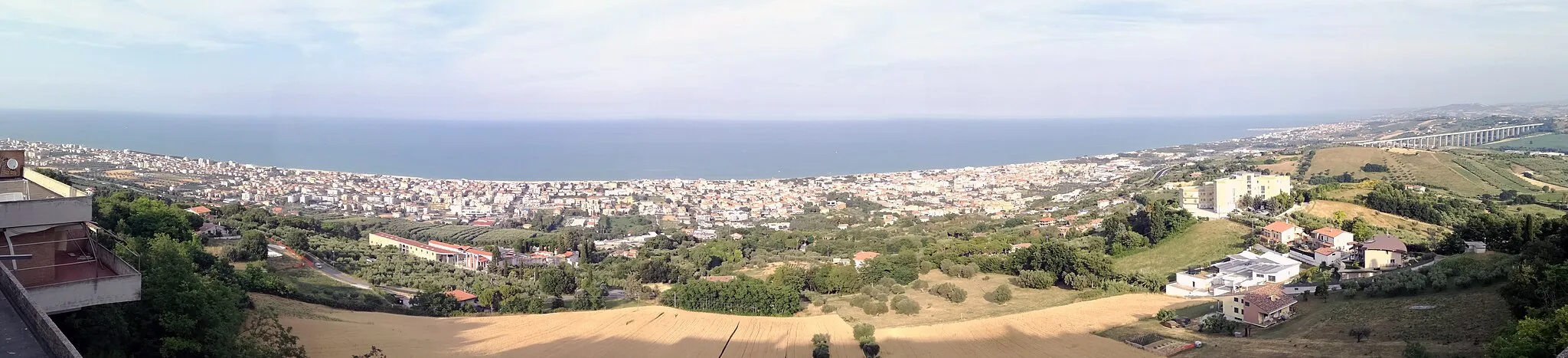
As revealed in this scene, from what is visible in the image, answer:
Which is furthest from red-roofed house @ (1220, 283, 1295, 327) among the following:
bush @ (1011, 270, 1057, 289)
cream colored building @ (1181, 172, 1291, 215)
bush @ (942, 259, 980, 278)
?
cream colored building @ (1181, 172, 1291, 215)

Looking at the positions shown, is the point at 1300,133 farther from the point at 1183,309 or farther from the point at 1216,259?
the point at 1183,309

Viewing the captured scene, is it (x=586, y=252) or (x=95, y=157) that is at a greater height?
(x=95, y=157)

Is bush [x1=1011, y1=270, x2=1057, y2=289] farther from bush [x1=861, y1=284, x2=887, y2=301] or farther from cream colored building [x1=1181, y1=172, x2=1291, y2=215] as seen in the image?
cream colored building [x1=1181, y1=172, x2=1291, y2=215]

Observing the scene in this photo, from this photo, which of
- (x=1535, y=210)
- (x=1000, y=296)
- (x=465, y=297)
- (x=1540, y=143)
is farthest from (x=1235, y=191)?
(x=1540, y=143)

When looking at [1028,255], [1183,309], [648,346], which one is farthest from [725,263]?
[1183,309]

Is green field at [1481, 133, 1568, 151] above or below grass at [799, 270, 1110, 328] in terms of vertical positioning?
above

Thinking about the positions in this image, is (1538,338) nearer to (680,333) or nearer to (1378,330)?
(1378,330)
